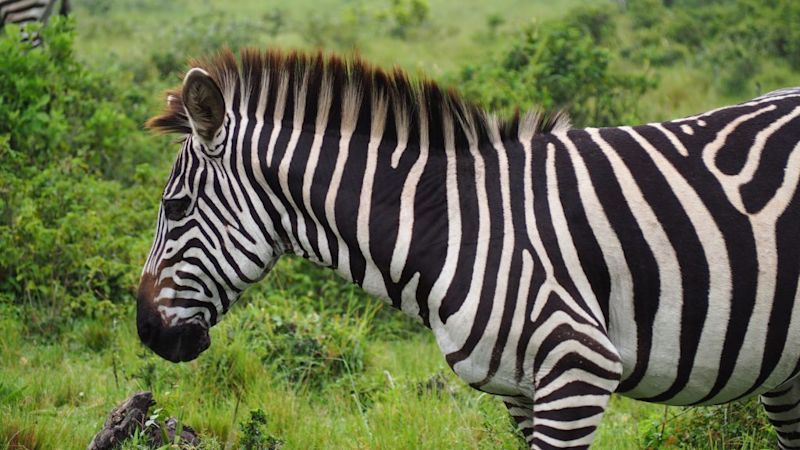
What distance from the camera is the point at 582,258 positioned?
3234mm

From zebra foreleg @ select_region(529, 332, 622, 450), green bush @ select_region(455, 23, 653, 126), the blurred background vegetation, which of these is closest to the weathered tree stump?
the blurred background vegetation

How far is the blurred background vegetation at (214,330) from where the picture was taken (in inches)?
186

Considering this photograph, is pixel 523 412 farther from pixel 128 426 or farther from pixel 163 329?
pixel 128 426

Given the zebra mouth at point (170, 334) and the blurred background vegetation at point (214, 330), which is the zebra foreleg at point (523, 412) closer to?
the blurred background vegetation at point (214, 330)

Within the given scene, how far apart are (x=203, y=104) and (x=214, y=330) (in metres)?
2.59

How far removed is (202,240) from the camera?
3.64 meters

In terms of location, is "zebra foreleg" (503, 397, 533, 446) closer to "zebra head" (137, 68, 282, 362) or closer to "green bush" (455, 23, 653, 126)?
"zebra head" (137, 68, 282, 362)

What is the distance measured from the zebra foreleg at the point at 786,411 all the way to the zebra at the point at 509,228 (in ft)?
0.10

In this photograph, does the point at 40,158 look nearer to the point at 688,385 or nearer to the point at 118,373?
the point at 118,373

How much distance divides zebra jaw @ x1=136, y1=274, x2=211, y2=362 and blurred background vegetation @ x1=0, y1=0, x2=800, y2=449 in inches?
16.2

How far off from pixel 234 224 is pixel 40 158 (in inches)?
169

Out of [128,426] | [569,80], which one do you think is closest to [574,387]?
[128,426]

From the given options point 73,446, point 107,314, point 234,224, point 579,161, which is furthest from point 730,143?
point 107,314

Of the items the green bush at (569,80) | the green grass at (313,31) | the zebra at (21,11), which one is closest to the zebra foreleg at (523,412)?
the green bush at (569,80)
